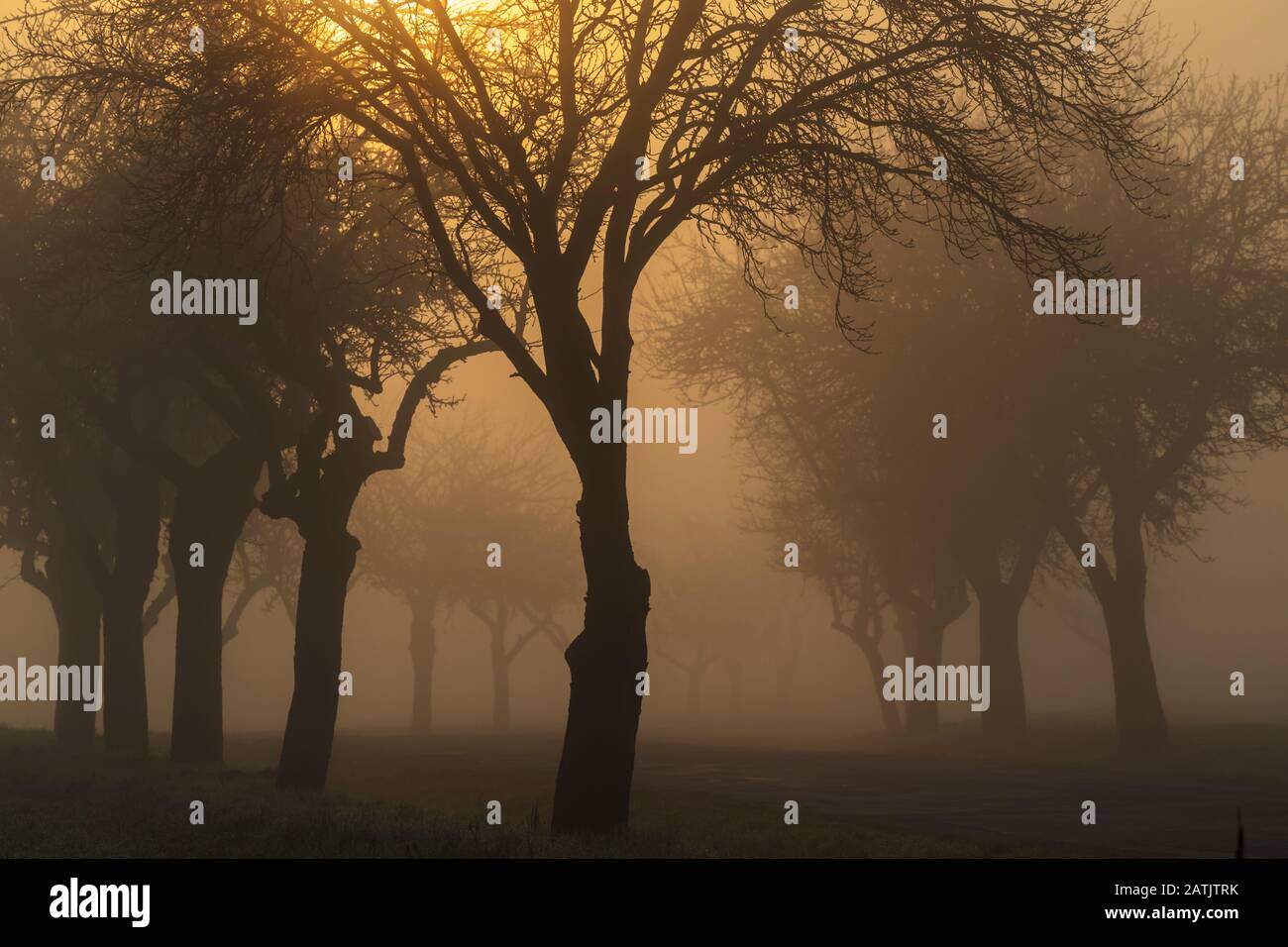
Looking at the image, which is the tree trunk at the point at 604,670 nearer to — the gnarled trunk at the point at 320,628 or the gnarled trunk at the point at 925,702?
the gnarled trunk at the point at 320,628

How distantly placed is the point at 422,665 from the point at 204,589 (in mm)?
32978

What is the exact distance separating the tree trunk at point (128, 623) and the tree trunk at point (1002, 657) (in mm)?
20916

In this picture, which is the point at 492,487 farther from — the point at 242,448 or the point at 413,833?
the point at 413,833

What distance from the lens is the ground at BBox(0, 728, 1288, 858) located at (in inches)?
526

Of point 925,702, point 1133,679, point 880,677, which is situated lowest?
point 925,702

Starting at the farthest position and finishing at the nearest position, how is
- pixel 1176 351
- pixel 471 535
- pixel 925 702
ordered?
pixel 471 535 < pixel 925 702 < pixel 1176 351

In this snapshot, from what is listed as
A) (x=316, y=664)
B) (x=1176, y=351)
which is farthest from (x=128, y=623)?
(x=1176, y=351)

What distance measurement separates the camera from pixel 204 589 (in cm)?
2669

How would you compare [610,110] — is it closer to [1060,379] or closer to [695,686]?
[1060,379]

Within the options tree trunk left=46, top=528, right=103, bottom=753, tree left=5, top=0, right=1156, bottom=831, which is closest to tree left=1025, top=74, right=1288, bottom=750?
tree left=5, top=0, right=1156, bottom=831

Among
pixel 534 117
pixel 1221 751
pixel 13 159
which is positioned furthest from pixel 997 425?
pixel 13 159

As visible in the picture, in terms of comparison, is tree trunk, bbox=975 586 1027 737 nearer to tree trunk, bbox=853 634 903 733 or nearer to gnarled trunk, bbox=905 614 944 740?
gnarled trunk, bbox=905 614 944 740

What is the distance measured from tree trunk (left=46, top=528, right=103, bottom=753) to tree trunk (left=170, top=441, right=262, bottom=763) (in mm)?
7868

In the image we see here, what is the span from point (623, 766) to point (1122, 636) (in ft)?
66.7
